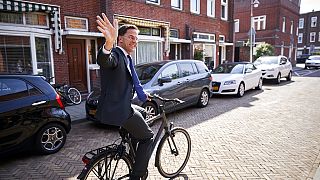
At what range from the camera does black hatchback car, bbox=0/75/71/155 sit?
12.9 feet

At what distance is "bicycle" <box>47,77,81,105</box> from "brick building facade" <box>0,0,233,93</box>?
92cm

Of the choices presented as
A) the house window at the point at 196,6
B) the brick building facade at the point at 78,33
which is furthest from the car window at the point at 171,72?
the house window at the point at 196,6

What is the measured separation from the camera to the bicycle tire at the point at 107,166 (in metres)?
2.51

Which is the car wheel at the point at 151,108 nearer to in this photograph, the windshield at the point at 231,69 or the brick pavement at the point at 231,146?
the brick pavement at the point at 231,146

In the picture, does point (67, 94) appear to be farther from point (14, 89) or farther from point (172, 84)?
point (14, 89)

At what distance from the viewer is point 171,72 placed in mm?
7148

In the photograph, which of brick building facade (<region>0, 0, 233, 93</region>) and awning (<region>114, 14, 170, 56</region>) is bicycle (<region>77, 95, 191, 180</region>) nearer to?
brick building facade (<region>0, 0, 233, 93</region>)

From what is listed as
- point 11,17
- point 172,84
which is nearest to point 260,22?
point 172,84

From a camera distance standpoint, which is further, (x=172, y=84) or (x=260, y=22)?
(x=260, y=22)

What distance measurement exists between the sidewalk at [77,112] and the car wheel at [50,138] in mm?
2037

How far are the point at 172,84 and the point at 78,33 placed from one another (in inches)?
188

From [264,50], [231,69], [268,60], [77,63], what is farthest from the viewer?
[264,50]

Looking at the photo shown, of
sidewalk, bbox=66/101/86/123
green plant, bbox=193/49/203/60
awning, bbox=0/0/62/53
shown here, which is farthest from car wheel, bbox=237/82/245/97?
awning, bbox=0/0/62/53

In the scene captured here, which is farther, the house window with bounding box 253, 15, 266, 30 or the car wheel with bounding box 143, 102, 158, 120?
the house window with bounding box 253, 15, 266, 30
